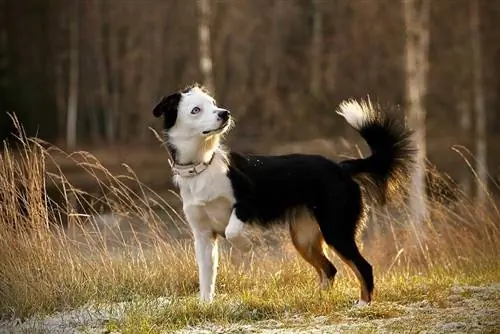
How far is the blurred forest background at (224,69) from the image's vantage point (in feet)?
77.7

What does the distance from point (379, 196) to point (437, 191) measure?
5.97 ft

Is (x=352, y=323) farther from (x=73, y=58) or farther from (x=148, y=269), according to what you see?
(x=73, y=58)

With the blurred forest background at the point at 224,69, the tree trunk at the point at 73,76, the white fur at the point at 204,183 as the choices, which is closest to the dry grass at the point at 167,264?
the white fur at the point at 204,183

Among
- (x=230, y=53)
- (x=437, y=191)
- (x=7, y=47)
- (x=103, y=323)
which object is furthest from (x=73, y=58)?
(x=103, y=323)

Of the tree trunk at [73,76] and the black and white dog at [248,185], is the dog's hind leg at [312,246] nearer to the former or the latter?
the black and white dog at [248,185]

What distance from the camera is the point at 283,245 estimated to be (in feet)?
A: 21.8

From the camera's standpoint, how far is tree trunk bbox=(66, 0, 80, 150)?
24916 millimetres

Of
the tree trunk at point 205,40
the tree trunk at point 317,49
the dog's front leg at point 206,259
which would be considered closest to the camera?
the dog's front leg at point 206,259

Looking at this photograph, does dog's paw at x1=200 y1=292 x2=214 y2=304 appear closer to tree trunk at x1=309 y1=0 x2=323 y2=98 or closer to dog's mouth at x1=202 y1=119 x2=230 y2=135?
dog's mouth at x1=202 y1=119 x2=230 y2=135

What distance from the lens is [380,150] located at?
5.39 m

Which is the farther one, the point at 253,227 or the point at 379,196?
the point at 379,196

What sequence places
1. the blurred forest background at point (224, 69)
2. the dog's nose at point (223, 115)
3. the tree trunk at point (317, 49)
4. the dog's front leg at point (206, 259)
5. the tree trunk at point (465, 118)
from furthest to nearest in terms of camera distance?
the tree trunk at point (317, 49)
the blurred forest background at point (224, 69)
the tree trunk at point (465, 118)
the dog's front leg at point (206, 259)
the dog's nose at point (223, 115)

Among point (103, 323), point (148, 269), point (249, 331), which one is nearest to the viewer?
point (249, 331)

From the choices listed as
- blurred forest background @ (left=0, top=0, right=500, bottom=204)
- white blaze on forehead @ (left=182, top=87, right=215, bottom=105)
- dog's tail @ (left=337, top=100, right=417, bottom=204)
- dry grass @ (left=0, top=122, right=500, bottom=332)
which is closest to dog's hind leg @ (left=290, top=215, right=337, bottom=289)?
dry grass @ (left=0, top=122, right=500, bottom=332)
